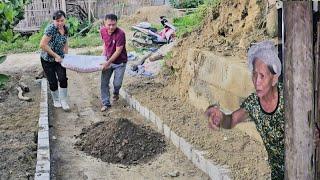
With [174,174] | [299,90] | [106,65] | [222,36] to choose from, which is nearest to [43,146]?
[174,174]

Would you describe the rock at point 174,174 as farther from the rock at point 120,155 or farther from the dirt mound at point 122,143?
the rock at point 120,155

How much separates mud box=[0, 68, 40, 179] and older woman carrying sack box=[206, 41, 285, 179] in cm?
293

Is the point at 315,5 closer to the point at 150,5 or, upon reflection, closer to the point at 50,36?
the point at 50,36

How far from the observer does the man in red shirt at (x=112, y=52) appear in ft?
27.7

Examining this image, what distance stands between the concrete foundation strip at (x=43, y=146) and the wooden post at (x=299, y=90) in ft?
9.69

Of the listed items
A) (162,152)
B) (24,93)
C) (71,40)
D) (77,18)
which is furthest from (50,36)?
(77,18)

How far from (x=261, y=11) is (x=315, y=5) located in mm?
4572

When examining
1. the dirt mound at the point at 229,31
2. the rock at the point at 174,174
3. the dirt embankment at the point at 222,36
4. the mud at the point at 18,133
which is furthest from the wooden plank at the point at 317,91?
the dirt mound at the point at 229,31

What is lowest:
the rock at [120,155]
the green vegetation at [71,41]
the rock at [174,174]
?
the rock at [174,174]

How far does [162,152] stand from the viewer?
6672mm

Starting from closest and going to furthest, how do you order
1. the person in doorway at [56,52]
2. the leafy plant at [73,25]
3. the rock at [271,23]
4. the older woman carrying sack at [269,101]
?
the older woman carrying sack at [269,101], the rock at [271,23], the person in doorway at [56,52], the leafy plant at [73,25]

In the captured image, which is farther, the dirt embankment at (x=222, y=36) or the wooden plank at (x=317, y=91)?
the dirt embankment at (x=222, y=36)

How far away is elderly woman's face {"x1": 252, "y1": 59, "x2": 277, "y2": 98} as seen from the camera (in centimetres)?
341

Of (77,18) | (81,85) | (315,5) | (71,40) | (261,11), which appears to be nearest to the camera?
(315,5)
